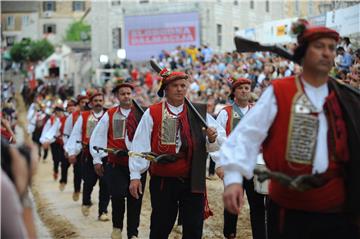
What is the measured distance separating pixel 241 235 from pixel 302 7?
3895 cm

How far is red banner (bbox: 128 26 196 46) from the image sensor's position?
47.8m

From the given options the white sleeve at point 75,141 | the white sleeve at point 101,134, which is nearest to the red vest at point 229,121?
the white sleeve at point 101,134

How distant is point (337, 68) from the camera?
14797 mm

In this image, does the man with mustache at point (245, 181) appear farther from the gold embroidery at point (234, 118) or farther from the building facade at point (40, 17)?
the building facade at point (40, 17)

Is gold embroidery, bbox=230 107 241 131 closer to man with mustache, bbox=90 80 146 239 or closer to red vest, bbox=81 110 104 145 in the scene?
man with mustache, bbox=90 80 146 239

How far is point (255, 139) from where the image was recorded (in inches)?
203

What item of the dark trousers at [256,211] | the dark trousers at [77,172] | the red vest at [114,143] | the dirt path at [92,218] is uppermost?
the red vest at [114,143]

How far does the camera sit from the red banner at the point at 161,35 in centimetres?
4775

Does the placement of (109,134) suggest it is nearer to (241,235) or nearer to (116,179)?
(116,179)

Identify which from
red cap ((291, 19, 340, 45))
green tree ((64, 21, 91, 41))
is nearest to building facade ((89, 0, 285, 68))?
green tree ((64, 21, 91, 41))

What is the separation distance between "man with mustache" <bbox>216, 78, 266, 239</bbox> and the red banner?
37.7 m

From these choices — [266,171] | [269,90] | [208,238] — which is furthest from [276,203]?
[208,238]

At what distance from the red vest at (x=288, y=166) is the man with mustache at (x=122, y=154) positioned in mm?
4932

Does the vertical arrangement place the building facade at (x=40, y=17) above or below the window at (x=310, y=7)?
above
